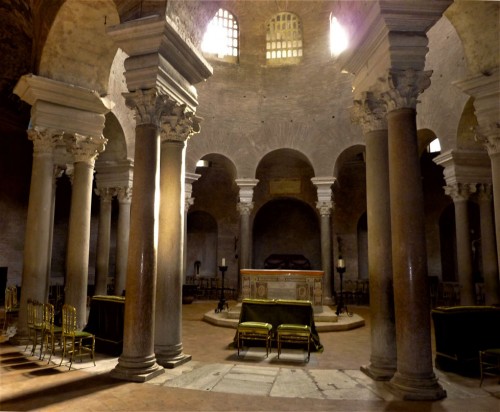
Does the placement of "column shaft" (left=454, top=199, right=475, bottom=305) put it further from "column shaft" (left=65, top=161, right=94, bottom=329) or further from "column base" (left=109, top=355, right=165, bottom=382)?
"column shaft" (left=65, top=161, right=94, bottom=329)

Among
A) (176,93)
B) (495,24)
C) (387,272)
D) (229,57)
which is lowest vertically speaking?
(387,272)

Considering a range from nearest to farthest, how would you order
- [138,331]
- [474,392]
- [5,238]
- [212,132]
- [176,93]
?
[474,392] < [138,331] < [176,93] < [5,238] < [212,132]

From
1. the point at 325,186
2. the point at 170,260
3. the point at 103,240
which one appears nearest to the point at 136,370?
the point at 170,260

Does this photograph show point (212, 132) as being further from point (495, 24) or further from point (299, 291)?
point (495, 24)

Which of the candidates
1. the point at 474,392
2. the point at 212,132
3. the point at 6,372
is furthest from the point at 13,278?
the point at 474,392

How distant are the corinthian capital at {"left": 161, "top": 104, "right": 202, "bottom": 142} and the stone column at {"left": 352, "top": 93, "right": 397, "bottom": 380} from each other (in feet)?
9.41

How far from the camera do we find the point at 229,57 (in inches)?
721

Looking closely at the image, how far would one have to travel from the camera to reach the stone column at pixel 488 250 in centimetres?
1113

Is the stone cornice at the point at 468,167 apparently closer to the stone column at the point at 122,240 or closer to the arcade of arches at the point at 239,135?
the arcade of arches at the point at 239,135

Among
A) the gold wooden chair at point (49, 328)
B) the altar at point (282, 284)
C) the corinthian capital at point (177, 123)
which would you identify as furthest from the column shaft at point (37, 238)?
the altar at point (282, 284)

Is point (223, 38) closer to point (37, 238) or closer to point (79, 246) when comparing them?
point (79, 246)

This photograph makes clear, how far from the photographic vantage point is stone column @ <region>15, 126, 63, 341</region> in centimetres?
842

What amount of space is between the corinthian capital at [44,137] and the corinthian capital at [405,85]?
22.8ft

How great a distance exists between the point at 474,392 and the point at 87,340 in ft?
21.5
